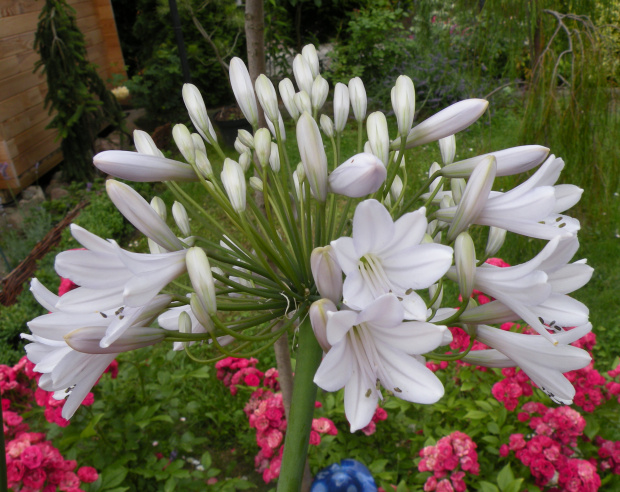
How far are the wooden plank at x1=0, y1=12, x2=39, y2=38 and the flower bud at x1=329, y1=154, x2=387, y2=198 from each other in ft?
22.5

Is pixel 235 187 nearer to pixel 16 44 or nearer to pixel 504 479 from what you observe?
pixel 504 479

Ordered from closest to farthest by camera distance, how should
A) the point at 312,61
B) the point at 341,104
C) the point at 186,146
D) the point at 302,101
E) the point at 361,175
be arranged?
the point at 361,175 < the point at 186,146 < the point at 302,101 < the point at 341,104 < the point at 312,61

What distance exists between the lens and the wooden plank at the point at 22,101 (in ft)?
20.5

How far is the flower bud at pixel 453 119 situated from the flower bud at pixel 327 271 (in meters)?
0.48

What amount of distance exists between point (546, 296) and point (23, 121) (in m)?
7.08

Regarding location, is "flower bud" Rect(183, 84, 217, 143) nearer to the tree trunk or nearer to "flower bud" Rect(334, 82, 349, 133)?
"flower bud" Rect(334, 82, 349, 133)

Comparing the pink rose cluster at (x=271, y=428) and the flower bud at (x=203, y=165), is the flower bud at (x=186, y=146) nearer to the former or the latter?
the flower bud at (x=203, y=165)

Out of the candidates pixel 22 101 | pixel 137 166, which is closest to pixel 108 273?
pixel 137 166

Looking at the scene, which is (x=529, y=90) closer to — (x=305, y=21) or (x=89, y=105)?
(x=89, y=105)

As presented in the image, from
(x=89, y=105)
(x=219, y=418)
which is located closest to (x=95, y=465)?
(x=219, y=418)

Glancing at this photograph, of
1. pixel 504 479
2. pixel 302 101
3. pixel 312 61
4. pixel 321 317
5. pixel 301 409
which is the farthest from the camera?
pixel 504 479

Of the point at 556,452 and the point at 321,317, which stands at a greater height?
the point at 321,317

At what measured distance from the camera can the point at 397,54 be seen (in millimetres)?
9148

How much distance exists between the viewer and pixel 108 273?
1.01 m
